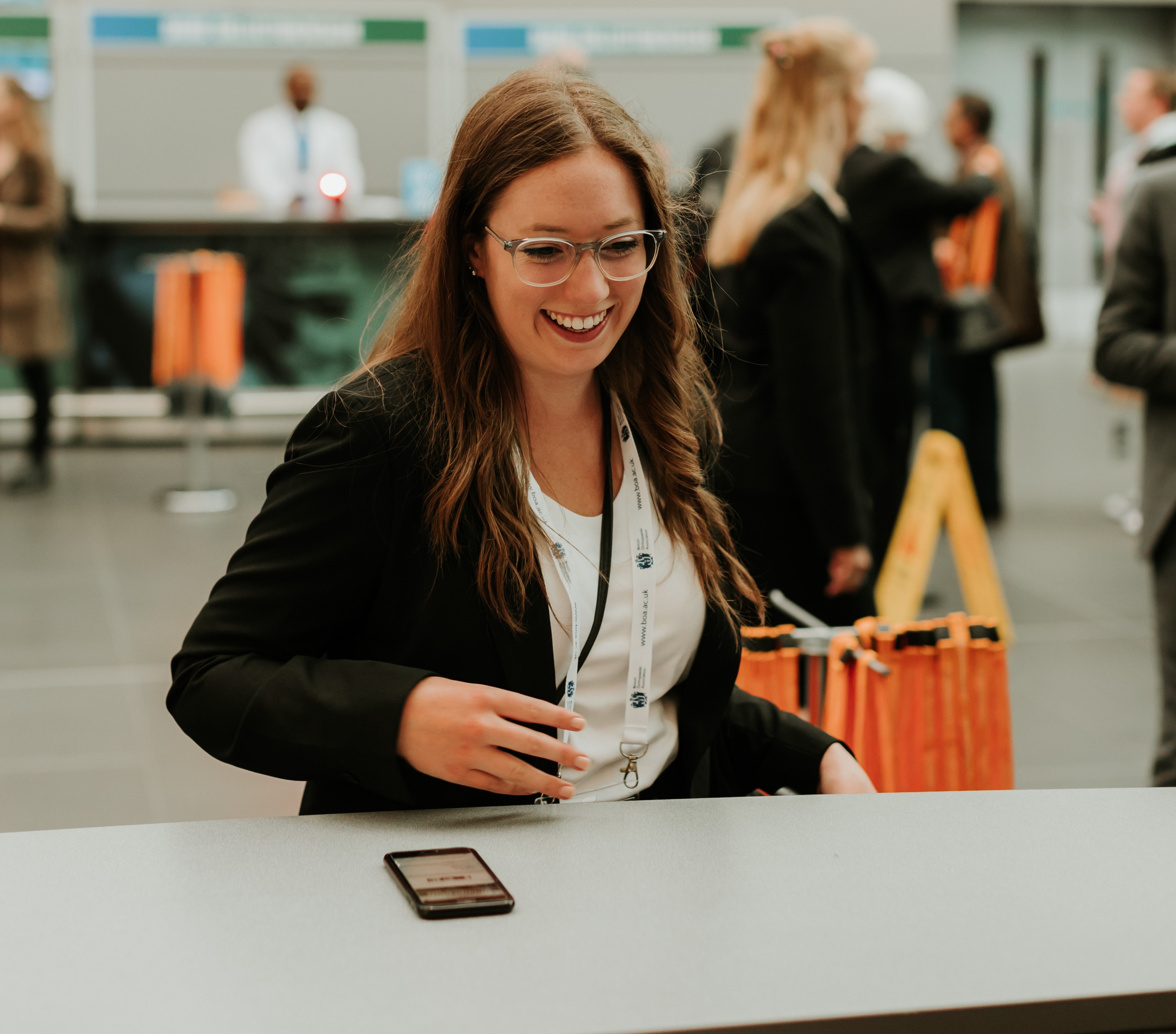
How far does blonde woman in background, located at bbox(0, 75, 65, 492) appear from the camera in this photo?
23.6 ft

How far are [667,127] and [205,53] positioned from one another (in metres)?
3.48

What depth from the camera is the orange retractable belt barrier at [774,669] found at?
1978 mm

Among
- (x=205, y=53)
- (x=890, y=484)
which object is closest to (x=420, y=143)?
(x=205, y=53)

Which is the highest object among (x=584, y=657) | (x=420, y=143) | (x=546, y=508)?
(x=420, y=143)

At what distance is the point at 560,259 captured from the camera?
55.6 inches

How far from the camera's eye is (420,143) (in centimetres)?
1077

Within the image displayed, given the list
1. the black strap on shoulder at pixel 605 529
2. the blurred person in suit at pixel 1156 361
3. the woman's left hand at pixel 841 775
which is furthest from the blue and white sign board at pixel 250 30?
the woman's left hand at pixel 841 775

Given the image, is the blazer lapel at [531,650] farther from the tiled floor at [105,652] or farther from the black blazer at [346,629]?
the tiled floor at [105,652]

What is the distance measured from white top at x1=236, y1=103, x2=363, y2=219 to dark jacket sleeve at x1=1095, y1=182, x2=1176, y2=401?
23.3 ft

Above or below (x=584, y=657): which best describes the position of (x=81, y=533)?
below

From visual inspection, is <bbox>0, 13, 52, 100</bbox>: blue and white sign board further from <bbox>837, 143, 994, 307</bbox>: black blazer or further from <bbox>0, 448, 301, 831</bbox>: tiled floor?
<bbox>837, 143, 994, 307</bbox>: black blazer

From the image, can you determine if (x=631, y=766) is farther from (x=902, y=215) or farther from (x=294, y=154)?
(x=294, y=154)

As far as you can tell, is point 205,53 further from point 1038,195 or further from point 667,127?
point 1038,195

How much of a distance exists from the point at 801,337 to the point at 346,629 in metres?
1.59
